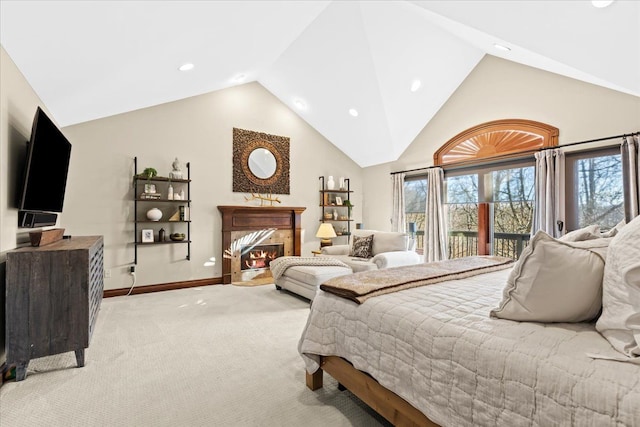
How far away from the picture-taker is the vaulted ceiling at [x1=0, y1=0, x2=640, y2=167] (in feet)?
7.14

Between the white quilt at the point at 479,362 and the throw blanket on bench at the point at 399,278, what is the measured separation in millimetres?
69

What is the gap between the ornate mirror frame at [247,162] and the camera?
17.3 feet

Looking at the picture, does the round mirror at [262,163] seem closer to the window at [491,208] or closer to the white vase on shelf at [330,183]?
the white vase on shelf at [330,183]

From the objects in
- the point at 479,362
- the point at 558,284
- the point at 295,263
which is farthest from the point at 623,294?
the point at 295,263

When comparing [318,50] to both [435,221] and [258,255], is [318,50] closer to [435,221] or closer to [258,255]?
[435,221]

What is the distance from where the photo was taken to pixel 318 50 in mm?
4262

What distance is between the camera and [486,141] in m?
4.42

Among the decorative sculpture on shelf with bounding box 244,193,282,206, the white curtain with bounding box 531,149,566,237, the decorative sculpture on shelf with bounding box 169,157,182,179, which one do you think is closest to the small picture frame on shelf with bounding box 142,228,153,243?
the decorative sculpture on shelf with bounding box 169,157,182,179

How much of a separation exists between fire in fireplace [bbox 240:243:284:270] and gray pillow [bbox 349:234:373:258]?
150 centimetres

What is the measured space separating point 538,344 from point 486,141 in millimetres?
4021

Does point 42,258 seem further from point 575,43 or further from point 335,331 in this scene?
point 575,43

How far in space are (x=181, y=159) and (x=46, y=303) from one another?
9.84 feet

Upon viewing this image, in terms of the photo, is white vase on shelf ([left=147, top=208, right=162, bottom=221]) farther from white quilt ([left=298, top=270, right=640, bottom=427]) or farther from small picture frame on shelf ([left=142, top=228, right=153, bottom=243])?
white quilt ([left=298, top=270, right=640, bottom=427])

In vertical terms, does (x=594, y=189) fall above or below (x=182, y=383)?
above
